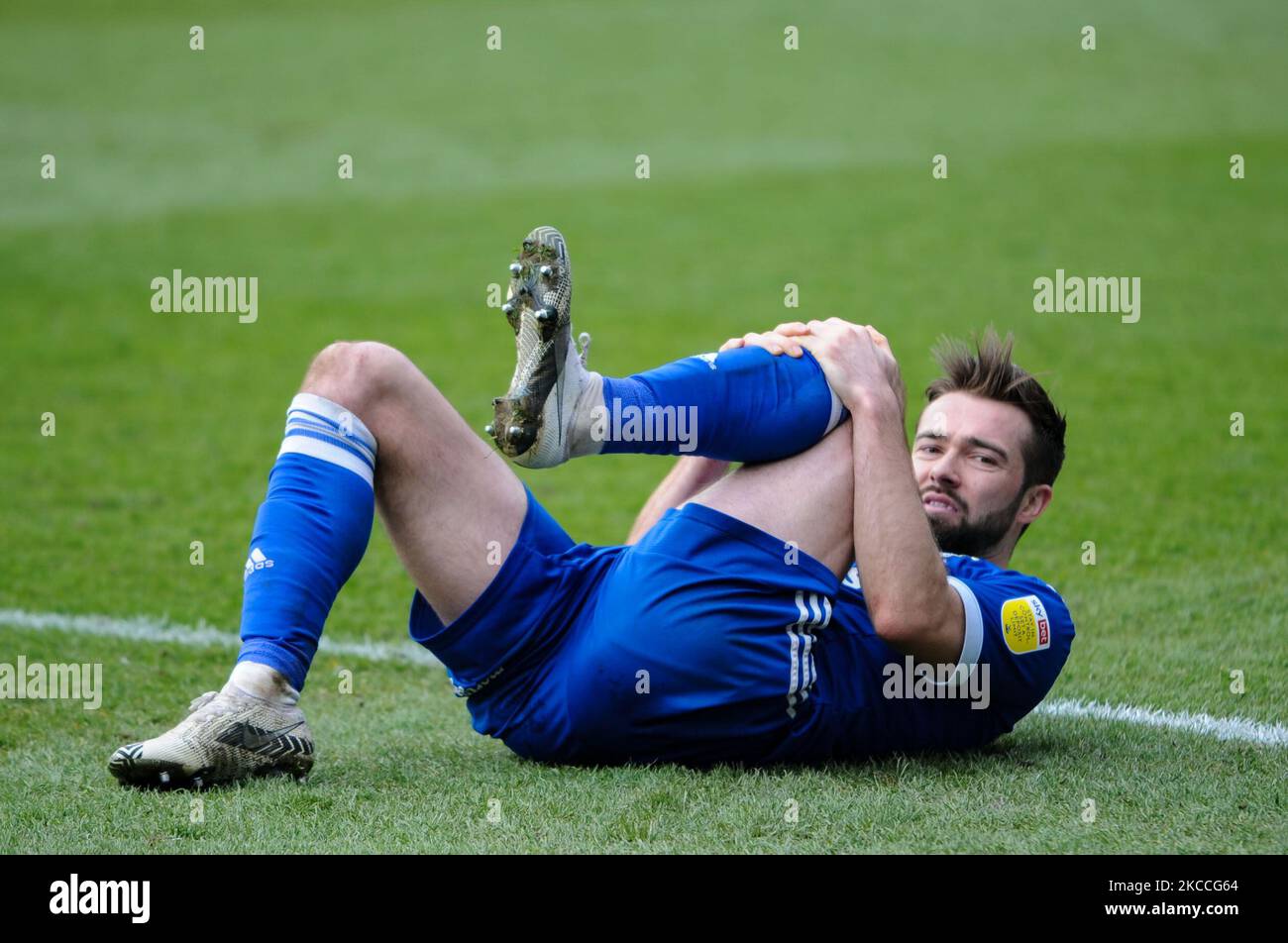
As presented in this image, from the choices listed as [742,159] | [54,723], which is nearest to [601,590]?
[54,723]

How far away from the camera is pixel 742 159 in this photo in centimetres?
2038

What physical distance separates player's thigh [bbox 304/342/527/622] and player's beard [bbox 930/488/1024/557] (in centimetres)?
120

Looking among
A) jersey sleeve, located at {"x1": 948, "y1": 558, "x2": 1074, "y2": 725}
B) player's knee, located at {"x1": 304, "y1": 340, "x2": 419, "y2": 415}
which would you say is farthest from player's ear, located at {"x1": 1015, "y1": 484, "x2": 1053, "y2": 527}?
player's knee, located at {"x1": 304, "y1": 340, "x2": 419, "y2": 415}

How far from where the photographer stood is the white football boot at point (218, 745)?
346 centimetres

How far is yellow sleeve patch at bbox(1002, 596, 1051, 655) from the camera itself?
3.76 m

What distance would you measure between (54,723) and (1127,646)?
3.46m

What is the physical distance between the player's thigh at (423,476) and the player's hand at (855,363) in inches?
33.5

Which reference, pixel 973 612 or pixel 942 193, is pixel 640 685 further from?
pixel 942 193

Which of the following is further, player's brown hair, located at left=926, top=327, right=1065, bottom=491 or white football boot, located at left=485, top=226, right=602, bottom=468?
player's brown hair, located at left=926, top=327, right=1065, bottom=491

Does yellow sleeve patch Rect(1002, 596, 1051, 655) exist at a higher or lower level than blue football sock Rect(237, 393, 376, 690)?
lower

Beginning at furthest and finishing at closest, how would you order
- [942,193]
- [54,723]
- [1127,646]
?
[942,193] < [1127,646] < [54,723]

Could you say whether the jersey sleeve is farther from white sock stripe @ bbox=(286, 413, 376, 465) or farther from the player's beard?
white sock stripe @ bbox=(286, 413, 376, 465)

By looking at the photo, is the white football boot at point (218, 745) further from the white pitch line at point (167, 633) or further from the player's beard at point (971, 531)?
the white pitch line at point (167, 633)
